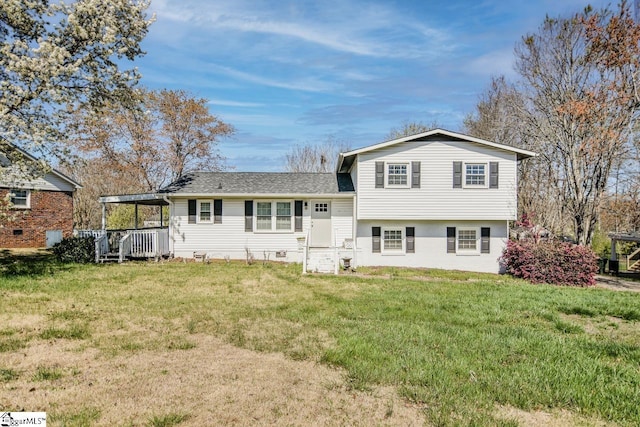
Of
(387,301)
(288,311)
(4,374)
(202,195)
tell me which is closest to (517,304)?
(387,301)

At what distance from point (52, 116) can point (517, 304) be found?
48.4ft

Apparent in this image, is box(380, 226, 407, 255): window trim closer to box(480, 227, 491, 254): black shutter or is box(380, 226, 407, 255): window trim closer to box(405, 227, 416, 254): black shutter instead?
box(405, 227, 416, 254): black shutter

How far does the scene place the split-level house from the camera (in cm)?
1727

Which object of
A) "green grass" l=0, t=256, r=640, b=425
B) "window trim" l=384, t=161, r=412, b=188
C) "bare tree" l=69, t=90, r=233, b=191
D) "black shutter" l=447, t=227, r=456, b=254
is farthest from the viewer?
"bare tree" l=69, t=90, r=233, b=191

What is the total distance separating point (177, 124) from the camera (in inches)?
1183

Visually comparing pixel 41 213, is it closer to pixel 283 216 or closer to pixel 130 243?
pixel 130 243

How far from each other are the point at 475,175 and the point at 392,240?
4569 mm

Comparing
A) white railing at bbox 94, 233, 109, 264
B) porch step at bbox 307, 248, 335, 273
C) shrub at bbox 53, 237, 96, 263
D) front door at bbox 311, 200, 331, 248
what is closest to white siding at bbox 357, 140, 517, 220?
front door at bbox 311, 200, 331, 248

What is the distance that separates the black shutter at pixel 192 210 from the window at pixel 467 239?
39.6 ft

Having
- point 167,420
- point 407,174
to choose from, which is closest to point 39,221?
point 407,174

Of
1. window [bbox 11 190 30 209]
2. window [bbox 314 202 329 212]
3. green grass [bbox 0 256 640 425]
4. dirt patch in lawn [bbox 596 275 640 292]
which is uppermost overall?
window [bbox 11 190 30 209]

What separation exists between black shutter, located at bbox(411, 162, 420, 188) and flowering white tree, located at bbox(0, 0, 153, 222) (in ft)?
37.5

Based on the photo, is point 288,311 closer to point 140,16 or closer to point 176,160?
point 140,16

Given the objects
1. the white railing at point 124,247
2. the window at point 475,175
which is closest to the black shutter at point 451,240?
the window at point 475,175
